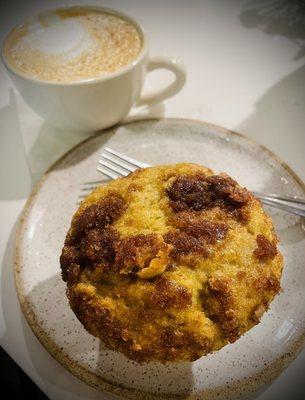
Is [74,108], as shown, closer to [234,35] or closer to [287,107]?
[287,107]

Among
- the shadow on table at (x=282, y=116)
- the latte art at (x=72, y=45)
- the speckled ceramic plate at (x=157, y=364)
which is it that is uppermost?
the latte art at (x=72, y=45)

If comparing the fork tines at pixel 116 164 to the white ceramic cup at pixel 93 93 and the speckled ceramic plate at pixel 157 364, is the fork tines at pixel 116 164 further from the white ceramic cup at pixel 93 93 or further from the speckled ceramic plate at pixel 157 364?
the white ceramic cup at pixel 93 93

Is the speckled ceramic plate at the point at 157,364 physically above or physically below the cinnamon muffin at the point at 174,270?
below

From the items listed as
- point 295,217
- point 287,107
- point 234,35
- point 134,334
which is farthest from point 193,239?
point 234,35

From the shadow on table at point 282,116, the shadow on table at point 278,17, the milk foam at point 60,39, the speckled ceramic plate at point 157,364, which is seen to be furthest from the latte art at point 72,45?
the shadow on table at point 278,17

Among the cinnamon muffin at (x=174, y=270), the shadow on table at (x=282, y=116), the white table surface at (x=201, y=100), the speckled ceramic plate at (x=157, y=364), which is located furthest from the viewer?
the shadow on table at (x=282, y=116)

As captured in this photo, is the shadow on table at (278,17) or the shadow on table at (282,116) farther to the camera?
the shadow on table at (278,17)

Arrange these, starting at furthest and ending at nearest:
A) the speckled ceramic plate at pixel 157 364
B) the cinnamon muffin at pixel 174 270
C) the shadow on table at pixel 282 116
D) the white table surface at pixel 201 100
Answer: the shadow on table at pixel 282 116 < the white table surface at pixel 201 100 < the speckled ceramic plate at pixel 157 364 < the cinnamon muffin at pixel 174 270
